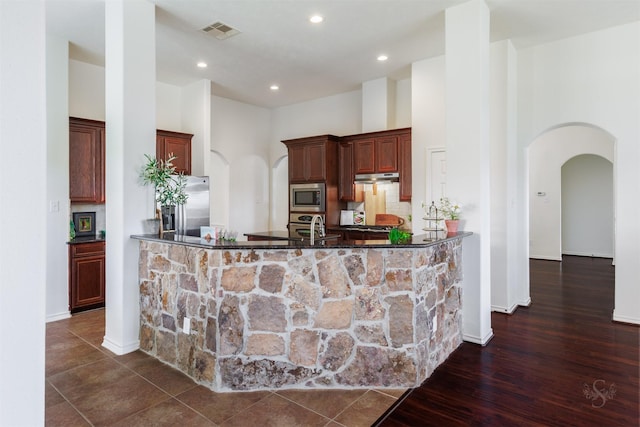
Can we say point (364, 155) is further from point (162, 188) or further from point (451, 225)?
point (162, 188)

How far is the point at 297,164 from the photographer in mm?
6738

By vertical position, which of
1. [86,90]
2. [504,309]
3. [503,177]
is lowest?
[504,309]

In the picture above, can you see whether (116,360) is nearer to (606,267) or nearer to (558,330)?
(558,330)

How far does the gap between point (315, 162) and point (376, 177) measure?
1.13m

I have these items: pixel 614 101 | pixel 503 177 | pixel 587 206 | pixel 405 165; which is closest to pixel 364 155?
pixel 405 165

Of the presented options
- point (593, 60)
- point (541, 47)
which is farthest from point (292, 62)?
point (593, 60)

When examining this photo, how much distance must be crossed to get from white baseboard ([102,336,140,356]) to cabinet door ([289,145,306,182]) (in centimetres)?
390

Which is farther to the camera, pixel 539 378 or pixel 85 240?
pixel 85 240

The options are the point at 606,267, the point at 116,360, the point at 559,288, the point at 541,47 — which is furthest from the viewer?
the point at 606,267

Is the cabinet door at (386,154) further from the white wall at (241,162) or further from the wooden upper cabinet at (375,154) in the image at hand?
the white wall at (241,162)

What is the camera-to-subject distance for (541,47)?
15.3ft

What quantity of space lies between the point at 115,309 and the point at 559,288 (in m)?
5.97

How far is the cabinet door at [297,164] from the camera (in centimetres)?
665
